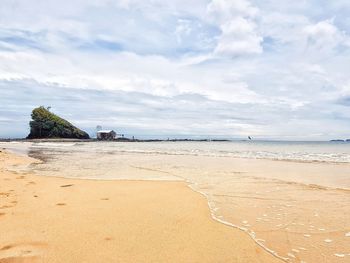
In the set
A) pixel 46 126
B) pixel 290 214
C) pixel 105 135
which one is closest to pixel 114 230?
pixel 290 214

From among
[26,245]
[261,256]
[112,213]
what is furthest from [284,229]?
[26,245]

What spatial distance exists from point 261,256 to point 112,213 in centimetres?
272

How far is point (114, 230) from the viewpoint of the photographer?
4.52 m

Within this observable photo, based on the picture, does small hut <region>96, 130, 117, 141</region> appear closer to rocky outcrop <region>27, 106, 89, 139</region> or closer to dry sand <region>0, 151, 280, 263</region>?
rocky outcrop <region>27, 106, 89, 139</region>

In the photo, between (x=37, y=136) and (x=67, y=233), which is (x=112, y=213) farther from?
(x=37, y=136)

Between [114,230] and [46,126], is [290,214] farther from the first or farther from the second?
[46,126]

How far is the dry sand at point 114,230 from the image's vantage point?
12.0 ft

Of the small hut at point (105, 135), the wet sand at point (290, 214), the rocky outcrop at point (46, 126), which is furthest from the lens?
the small hut at point (105, 135)

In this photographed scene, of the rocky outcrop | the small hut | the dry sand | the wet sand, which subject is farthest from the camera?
the small hut

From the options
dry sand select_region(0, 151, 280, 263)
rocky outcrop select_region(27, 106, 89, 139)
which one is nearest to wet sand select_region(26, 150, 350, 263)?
dry sand select_region(0, 151, 280, 263)

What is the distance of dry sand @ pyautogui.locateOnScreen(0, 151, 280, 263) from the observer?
366 centimetres

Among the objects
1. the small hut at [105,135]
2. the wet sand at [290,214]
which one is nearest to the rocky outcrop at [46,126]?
the small hut at [105,135]

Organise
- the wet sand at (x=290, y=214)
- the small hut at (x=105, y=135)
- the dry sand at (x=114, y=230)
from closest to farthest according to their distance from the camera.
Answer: the dry sand at (x=114, y=230) → the wet sand at (x=290, y=214) → the small hut at (x=105, y=135)

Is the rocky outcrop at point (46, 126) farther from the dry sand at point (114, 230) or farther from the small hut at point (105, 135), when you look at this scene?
the dry sand at point (114, 230)
